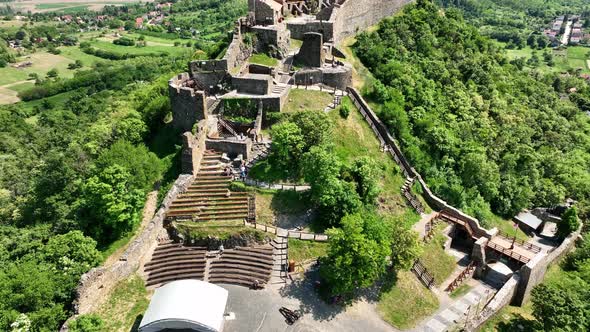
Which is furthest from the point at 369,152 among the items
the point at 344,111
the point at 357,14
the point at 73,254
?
the point at 357,14

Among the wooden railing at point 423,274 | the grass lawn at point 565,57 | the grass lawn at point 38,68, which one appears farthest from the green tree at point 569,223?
the grass lawn at point 38,68

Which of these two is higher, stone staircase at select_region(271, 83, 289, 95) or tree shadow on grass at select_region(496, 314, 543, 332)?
stone staircase at select_region(271, 83, 289, 95)

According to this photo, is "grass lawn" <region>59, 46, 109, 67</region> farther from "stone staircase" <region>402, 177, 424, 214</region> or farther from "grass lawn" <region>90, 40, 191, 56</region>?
"stone staircase" <region>402, 177, 424, 214</region>

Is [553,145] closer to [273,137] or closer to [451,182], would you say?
[451,182]

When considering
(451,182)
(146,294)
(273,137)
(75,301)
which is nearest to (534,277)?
(451,182)

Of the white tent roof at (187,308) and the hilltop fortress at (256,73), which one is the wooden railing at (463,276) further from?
the hilltop fortress at (256,73)

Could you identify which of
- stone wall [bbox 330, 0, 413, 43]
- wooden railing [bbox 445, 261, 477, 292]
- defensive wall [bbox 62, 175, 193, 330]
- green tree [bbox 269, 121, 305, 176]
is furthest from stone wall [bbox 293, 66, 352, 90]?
wooden railing [bbox 445, 261, 477, 292]

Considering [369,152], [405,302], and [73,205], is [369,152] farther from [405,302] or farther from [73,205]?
[73,205]
